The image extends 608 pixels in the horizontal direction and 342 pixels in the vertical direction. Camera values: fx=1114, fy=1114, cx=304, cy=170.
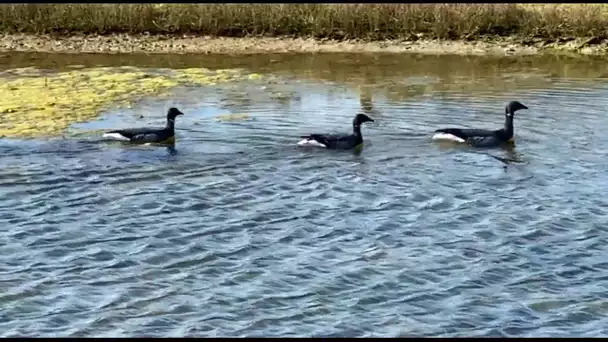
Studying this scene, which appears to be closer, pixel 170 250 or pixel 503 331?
pixel 503 331

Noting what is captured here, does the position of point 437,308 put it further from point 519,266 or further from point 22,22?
point 22,22

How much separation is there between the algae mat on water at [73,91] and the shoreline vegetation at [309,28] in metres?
4.04

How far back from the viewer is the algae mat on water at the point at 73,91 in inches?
710

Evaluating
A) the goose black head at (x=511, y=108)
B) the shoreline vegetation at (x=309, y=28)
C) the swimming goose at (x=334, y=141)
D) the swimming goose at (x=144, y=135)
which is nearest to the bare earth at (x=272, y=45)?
the shoreline vegetation at (x=309, y=28)

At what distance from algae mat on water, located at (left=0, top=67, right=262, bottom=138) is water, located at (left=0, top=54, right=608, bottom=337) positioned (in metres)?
0.70

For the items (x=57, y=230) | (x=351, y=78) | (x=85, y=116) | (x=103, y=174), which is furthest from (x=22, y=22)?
(x=57, y=230)

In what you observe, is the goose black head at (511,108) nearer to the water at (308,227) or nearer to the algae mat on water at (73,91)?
the water at (308,227)

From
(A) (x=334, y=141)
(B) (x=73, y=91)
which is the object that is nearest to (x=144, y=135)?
(A) (x=334, y=141)

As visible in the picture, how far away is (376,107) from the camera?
19984 mm

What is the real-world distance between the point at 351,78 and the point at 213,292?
575 inches

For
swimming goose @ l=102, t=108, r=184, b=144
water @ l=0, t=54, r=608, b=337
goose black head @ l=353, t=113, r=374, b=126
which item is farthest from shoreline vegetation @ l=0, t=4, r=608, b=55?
swimming goose @ l=102, t=108, r=184, b=144

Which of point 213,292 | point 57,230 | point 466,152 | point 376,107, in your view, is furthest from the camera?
point 376,107

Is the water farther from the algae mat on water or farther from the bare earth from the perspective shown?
the bare earth

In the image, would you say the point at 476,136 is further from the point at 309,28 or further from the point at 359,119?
the point at 309,28
